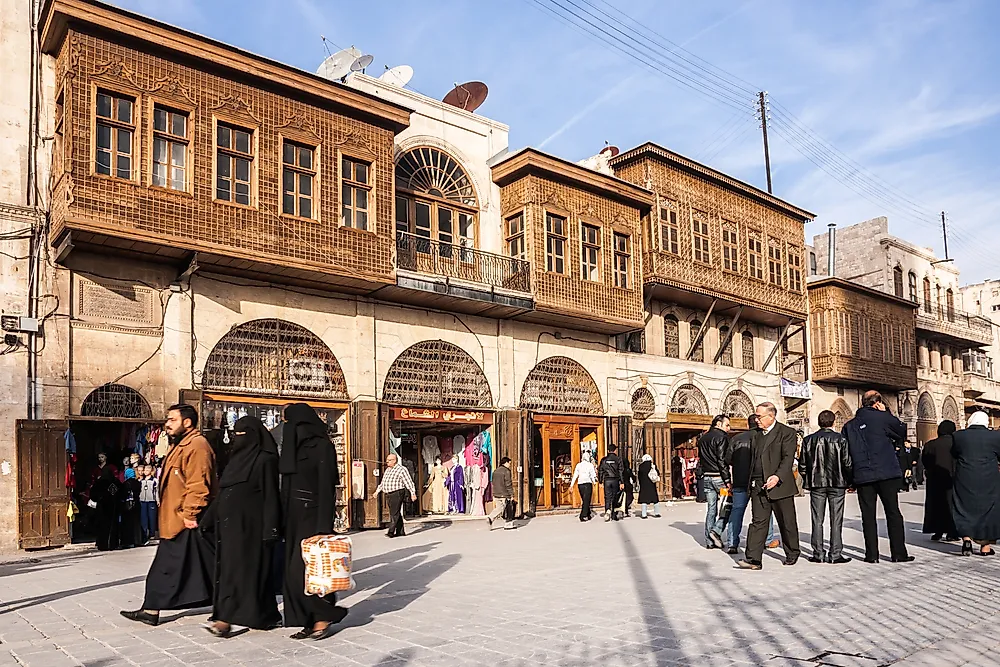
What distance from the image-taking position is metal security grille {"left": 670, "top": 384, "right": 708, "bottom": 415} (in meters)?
28.3

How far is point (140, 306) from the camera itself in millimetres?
16547

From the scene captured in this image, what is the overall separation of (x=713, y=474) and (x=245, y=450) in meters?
7.85

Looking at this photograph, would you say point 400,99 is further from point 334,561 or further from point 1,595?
point 334,561

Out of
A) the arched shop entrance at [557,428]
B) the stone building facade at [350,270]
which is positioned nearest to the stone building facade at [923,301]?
the stone building facade at [350,270]

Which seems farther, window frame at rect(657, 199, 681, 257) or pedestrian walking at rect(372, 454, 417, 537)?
window frame at rect(657, 199, 681, 257)

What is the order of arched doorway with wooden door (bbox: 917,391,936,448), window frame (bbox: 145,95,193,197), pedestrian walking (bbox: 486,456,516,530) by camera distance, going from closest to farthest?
window frame (bbox: 145,95,193,197)
pedestrian walking (bbox: 486,456,516,530)
arched doorway with wooden door (bbox: 917,391,936,448)

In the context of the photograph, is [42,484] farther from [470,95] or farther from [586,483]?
[470,95]

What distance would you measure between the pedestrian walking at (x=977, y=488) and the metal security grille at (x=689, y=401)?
15.9 metres

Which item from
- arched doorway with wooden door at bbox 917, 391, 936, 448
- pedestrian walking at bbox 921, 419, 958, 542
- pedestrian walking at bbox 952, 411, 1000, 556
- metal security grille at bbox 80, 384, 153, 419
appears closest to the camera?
pedestrian walking at bbox 952, 411, 1000, 556

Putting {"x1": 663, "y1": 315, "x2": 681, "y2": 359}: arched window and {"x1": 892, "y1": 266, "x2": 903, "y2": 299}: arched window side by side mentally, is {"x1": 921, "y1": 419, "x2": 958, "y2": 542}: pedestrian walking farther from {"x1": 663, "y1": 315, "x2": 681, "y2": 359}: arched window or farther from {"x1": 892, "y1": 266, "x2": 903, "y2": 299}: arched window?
{"x1": 892, "y1": 266, "x2": 903, "y2": 299}: arched window

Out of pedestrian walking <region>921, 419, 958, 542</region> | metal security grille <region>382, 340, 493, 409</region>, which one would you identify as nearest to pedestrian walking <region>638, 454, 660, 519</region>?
metal security grille <region>382, 340, 493, 409</region>

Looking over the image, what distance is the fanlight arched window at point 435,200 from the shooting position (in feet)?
72.0

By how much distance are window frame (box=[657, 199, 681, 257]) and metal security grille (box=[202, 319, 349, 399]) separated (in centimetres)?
1214

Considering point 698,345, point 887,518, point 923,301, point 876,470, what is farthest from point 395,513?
point 923,301
